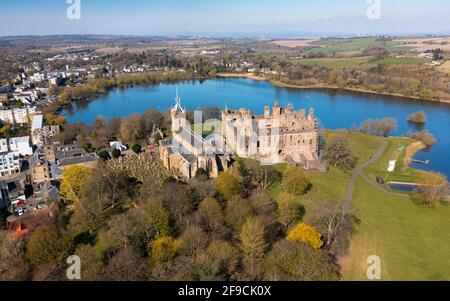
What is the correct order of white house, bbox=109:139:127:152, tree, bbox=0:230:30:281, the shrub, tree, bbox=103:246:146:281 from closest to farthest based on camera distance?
tree, bbox=103:246:146:281 < tree, bbox=0:230:30:281 < white house, bbox=109:139:127:152 < the shrub

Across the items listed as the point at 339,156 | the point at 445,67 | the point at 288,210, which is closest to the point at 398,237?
the point at 288,210

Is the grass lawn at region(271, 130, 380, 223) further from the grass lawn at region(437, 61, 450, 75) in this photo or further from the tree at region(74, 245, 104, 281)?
the grass lawn at region(437, 61, 450, 75)

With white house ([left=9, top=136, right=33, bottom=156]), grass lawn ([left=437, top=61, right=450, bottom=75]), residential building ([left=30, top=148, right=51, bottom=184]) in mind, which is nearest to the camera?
residential building ([left=30, top=148, right=51, bottom=184])

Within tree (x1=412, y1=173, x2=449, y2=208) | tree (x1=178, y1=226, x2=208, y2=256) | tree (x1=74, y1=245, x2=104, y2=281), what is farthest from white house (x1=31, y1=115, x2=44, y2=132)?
tree (x1=412, y1=173, x2=449, y2=208)

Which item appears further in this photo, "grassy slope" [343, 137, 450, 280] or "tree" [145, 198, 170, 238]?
"tree" [145, 198, 170, 238]

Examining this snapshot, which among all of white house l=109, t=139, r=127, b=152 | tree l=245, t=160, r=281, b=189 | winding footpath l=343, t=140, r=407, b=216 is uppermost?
white house l=109, t=139, r=127, b=152

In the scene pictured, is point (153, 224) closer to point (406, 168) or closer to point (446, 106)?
point (406, 168)

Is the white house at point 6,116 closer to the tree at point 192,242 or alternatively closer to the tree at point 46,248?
→ the tree at point 46,248
